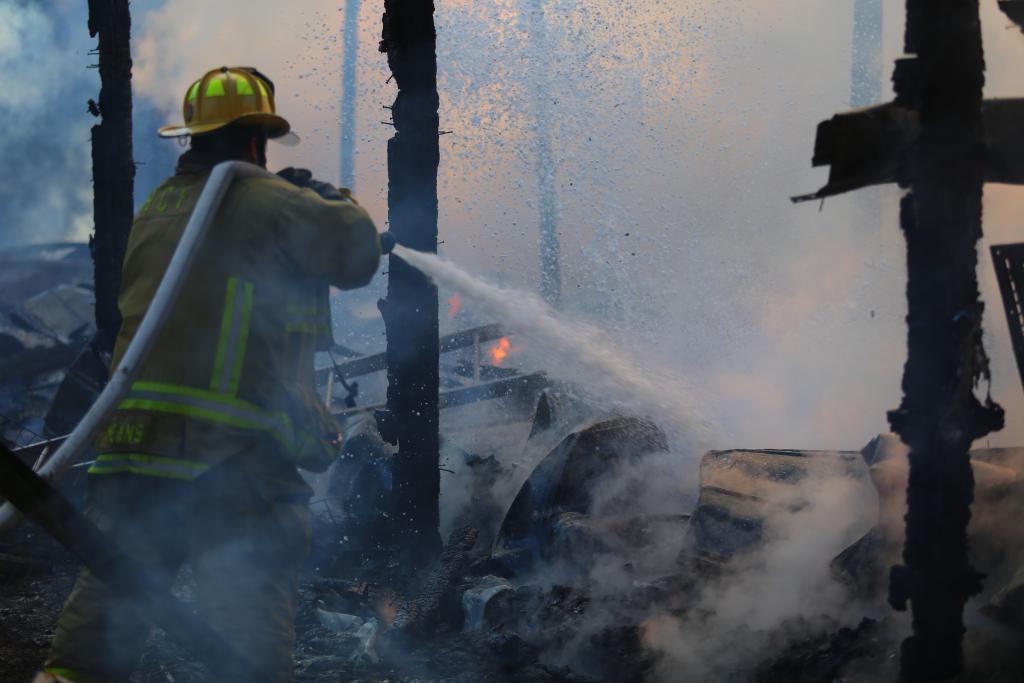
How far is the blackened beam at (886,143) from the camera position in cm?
312

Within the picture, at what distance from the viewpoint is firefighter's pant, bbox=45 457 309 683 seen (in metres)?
2.50

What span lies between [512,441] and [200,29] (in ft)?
58.0

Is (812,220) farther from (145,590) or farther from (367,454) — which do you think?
(145,590)

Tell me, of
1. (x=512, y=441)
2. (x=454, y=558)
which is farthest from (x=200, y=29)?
(x=454, y=558)

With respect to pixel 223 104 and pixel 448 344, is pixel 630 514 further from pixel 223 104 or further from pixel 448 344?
pixel 448 344

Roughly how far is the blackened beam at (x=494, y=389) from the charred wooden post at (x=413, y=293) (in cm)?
317

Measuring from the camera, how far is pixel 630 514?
522 centimetres

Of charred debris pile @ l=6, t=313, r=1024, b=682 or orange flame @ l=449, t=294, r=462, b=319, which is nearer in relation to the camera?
charred debris pile @ l=6, t=313, r=1024, b=682

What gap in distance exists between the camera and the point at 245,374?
2.69m

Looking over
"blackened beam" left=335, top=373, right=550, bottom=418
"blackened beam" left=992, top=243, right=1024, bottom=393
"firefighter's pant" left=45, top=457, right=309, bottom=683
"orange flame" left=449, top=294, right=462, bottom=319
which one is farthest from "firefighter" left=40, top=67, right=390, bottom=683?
"orange flame" left=449, top=294, right=462, bottom=319

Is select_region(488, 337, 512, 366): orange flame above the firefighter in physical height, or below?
below

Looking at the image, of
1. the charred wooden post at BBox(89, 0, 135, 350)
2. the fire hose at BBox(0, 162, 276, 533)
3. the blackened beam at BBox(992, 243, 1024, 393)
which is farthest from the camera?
the charred wooden post at BBox(89, 0, 135, 350)

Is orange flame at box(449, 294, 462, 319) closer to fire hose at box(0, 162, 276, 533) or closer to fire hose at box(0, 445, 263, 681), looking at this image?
fire hose at box(0, 162, 276, 533)

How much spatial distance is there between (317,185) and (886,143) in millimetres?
2004
